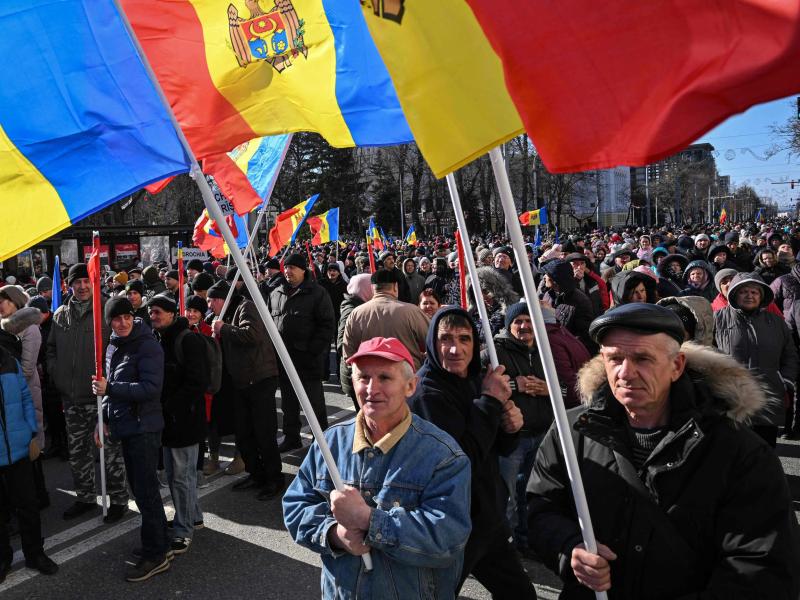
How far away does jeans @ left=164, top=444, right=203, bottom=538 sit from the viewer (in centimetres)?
492

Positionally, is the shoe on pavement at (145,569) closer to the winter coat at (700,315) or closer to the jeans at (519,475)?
the jeans at (519,475)

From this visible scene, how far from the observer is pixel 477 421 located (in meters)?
3.21

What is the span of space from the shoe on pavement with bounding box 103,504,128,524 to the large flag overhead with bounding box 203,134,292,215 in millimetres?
2711

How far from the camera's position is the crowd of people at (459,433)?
2105mm

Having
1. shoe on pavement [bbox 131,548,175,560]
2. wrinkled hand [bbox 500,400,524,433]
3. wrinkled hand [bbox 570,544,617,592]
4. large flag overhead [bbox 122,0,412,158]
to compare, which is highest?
large flag overhead [bbox 122,0,412,158]

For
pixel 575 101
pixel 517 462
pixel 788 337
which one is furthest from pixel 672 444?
pixel 788 337

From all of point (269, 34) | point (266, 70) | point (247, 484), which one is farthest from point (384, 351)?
point (247, 484)

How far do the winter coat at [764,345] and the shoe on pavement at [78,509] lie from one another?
5.49m

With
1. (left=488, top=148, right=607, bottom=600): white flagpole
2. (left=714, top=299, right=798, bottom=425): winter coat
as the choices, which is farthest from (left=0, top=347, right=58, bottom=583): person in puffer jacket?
(left=714, top=299, right=798, bottom=425): winter coat

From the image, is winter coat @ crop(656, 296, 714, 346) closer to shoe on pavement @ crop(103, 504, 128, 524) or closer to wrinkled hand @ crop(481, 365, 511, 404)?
wrinkled hand @ crop(481, 365, 511, 404)

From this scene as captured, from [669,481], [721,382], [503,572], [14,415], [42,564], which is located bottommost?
[42,564]

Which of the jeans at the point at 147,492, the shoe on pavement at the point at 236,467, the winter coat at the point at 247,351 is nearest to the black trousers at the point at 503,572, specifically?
the jeans at the point at 147,492

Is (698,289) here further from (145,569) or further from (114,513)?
(114,513)

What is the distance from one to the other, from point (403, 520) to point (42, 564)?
3530 millimetres
